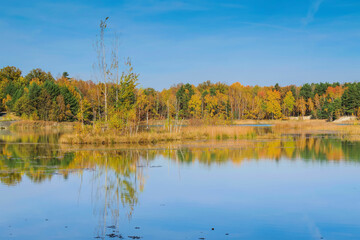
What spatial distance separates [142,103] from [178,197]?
93.1 ft

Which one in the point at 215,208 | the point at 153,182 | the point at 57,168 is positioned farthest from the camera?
the point at 57,168

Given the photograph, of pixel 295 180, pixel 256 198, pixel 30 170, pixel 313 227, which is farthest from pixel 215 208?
pixel 30 170

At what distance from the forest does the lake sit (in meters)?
9.96

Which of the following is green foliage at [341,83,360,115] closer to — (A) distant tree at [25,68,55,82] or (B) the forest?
(B) the forest

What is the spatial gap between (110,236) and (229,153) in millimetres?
14925

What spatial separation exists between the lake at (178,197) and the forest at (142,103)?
9.96m

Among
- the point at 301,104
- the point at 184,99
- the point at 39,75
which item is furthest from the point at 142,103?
the point at 39,75

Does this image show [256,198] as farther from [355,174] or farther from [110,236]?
[355,174]

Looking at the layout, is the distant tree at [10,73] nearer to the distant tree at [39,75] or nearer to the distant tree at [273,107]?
the distant tree at [39,75]

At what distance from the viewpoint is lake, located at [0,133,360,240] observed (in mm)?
8484

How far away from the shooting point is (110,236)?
7.96m

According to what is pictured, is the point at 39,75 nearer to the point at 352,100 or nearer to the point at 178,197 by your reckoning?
the point at 352,100

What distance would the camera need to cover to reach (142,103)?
39500 mm

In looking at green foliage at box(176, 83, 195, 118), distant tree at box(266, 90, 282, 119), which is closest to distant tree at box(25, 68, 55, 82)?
green foliage at box(176, 83, 195, 118)
